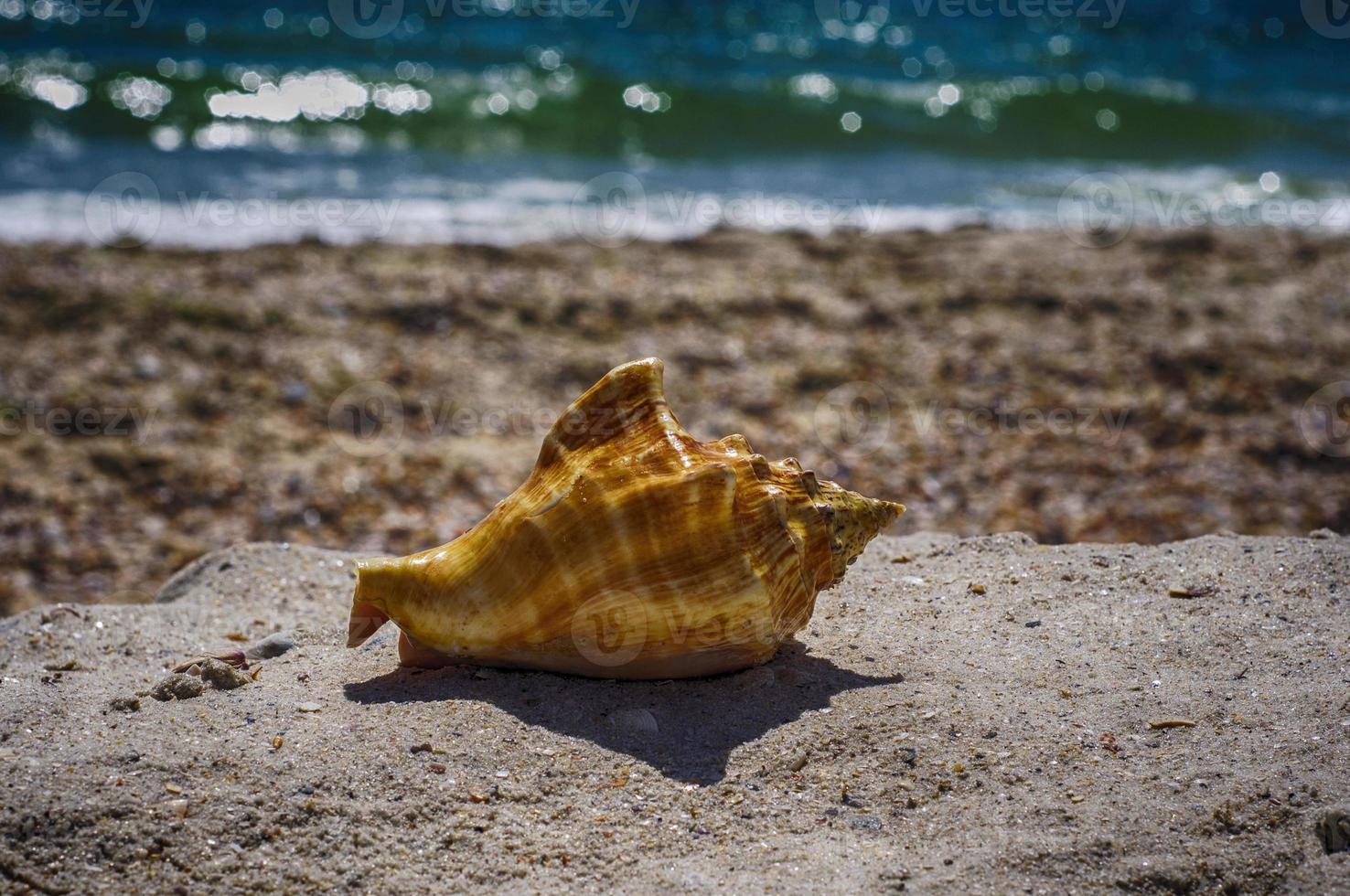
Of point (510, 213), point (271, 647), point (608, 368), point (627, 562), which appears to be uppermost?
point (510, 213)

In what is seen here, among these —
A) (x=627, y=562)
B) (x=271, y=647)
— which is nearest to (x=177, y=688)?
(x=271, y=647)

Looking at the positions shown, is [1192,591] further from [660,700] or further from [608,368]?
[608,368]

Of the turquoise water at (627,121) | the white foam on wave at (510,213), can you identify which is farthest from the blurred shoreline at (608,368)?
the turquoise water at (627,121)

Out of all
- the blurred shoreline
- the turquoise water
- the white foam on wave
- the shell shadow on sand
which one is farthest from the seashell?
the turquoise water

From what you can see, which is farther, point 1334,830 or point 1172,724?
point 1172,724

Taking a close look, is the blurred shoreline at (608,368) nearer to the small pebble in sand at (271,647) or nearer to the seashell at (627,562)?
the small pebble in sand at (271,647)

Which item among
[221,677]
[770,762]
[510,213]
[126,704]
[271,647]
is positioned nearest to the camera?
[770,762]

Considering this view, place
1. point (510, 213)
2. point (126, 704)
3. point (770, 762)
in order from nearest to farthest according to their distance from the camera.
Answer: point (770, 762), point (126, 704), point (510, 213)
